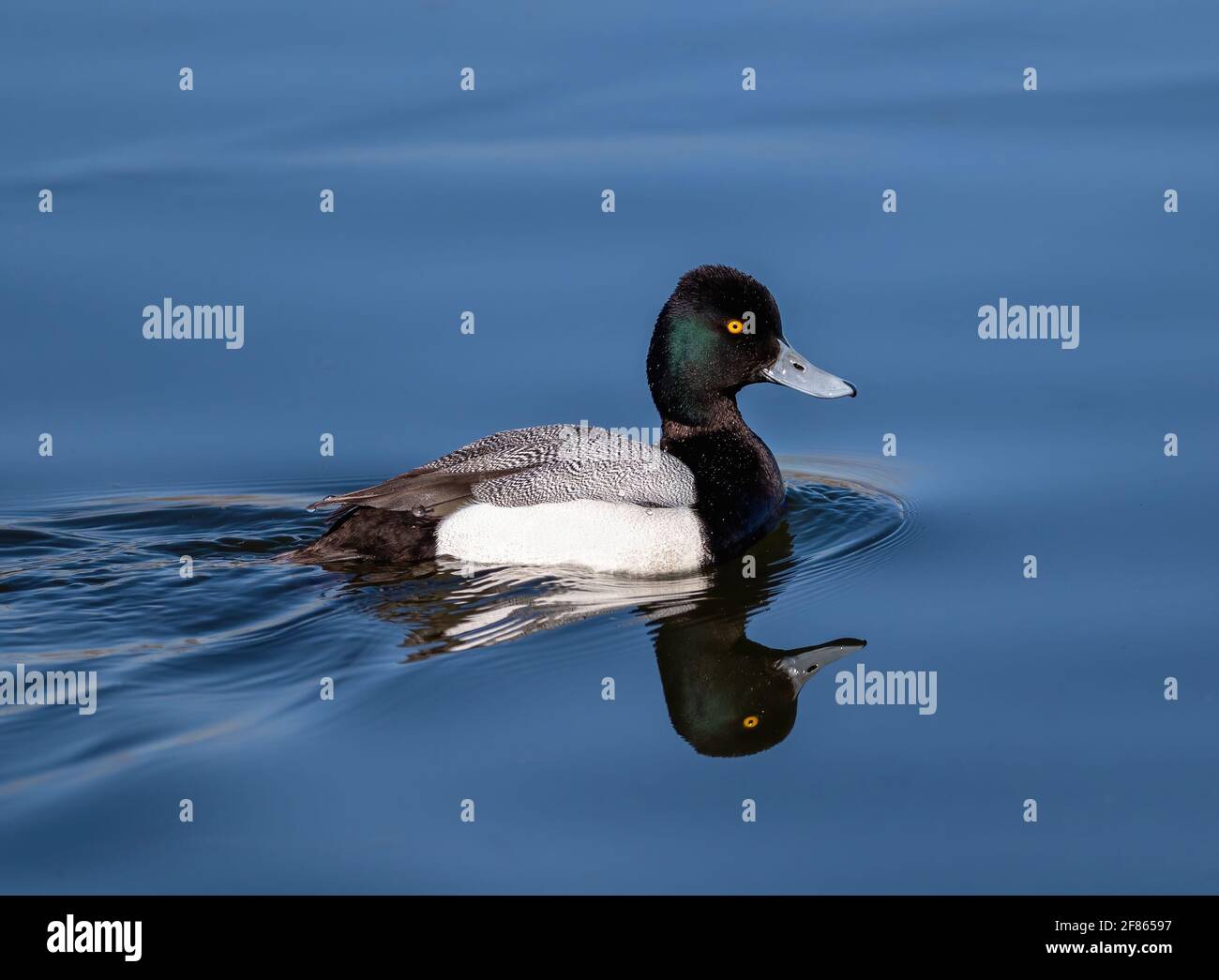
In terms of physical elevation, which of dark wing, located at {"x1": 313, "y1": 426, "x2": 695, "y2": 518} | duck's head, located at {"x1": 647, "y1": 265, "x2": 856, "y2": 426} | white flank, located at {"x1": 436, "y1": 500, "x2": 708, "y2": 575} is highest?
duck's head, located at {"x1": 647, "y1": 265, "x2": 856, "y2": 426}

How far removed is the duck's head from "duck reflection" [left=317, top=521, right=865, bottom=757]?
1.12 m

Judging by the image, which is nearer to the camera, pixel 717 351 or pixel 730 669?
pixel 730 669

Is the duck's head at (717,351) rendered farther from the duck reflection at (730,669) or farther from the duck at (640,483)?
the duck reflection at (730,669)

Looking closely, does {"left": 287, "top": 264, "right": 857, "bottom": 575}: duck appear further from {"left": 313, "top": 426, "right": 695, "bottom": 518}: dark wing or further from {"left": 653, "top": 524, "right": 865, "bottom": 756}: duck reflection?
{"left": 653, "top": 524, "right": 865, "bottom": 756}: duck reflection

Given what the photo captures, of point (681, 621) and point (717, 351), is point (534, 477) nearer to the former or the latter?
point (681, 621)

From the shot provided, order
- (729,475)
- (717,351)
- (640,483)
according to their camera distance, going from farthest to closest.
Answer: (717,351), (729,475), (640,483)

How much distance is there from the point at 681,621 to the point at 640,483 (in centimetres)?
113

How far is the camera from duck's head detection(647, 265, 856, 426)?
10.1 m

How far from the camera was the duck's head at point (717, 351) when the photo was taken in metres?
10.1

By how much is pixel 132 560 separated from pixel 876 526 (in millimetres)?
4624

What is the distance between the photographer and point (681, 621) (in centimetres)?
894

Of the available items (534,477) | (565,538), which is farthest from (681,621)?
(534,477)

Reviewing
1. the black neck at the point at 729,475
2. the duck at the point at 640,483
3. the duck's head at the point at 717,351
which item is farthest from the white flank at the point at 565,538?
the duck's head at the point at 717,351

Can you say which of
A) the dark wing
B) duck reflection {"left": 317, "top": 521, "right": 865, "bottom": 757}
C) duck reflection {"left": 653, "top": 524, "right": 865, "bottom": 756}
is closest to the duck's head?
the dark wing
